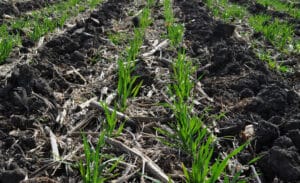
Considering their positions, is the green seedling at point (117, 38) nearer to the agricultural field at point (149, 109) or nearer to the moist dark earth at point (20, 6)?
the agricultural field at point (149, 109)

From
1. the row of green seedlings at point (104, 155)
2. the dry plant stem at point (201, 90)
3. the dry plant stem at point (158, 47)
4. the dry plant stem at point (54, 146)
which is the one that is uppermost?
the row of green seedlings at point (104, 155)

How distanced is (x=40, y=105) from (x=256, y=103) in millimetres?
1589

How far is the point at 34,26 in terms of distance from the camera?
17.1 ft

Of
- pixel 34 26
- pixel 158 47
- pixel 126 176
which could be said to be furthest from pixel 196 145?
pixel 34 26

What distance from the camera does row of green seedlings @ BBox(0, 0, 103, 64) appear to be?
3.84 m

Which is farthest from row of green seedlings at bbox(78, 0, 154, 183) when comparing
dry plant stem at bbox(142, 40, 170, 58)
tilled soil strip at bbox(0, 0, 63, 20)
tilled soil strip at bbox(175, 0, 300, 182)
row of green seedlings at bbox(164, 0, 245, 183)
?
tilled soil strip at bbox(0, 0, 63, 20)

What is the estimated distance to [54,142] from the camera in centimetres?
227

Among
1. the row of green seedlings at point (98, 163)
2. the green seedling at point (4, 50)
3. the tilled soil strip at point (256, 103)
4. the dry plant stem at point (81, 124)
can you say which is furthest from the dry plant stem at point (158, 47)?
the row of green seedlings at point (98, 163)

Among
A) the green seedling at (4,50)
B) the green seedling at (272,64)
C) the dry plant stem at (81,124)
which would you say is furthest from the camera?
the green seedling at (272,64)

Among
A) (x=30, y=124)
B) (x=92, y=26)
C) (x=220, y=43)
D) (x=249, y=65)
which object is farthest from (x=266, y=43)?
(x=30, y=124)

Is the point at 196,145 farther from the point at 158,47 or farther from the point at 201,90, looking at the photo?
the point at 158,47

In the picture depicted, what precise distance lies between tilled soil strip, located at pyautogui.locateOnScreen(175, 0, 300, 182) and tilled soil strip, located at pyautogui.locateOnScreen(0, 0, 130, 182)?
1.02 meters

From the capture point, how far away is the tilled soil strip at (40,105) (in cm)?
204

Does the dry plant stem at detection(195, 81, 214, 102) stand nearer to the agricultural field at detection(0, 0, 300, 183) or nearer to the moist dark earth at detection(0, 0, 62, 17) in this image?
the agricultural field at detection(0, 0, 300, 183)
